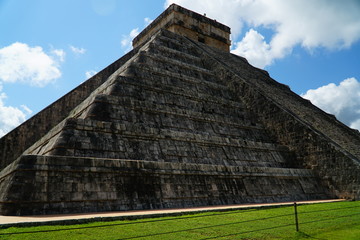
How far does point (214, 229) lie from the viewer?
5090 mm

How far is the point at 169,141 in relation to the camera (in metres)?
9.24

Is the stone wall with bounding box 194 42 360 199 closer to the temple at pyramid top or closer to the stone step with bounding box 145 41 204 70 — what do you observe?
the stone step with bounding box 145 41 204 70

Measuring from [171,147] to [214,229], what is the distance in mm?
4213

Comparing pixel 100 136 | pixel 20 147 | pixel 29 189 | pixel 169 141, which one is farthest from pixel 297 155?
pixel 20 147

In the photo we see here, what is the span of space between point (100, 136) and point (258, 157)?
19.0 ft

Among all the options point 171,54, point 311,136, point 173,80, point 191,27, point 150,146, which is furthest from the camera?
point 191,27

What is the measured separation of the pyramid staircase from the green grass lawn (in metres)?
1.64

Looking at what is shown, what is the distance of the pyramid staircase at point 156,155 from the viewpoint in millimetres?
6367

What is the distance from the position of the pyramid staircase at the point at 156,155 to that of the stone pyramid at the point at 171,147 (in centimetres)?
3

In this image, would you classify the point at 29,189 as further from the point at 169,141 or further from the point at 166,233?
the point at 169,141

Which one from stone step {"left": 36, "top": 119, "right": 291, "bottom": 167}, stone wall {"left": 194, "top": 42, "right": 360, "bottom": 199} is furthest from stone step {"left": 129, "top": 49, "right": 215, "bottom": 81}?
stone step {"left": 36, "top": 119, "right": 291, "bottom": 167}

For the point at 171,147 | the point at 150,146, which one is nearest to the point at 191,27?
the point at 171,147

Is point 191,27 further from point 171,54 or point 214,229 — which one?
point 214,229

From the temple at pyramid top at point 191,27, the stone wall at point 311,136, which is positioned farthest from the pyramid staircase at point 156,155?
the temple at pyramid top at point 191,27
